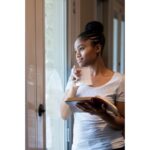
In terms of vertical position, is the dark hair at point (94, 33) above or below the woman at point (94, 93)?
above

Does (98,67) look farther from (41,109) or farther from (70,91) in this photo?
(41,109)

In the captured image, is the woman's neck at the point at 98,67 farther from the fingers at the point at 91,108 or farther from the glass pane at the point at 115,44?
the fingers at the point at 91,108

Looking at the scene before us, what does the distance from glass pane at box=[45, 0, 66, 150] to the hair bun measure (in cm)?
15

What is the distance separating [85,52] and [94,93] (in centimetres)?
18

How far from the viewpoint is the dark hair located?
107 cm

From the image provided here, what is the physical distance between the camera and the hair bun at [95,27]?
3.52 feet

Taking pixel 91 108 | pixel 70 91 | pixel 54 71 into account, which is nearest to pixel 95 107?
pixel 91 108

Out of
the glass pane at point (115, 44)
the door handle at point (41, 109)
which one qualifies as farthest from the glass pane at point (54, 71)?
the glass pane at point (115, 44)

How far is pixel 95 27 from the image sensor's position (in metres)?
1.09

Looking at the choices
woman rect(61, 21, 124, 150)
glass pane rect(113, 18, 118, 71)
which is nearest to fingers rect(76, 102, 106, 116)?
woman rect(61, 21, 124, 150)

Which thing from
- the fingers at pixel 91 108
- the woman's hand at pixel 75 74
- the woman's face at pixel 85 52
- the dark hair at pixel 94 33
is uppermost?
the dark hair at pixel 94 33

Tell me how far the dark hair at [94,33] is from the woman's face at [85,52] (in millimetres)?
18

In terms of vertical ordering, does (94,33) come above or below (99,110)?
above
